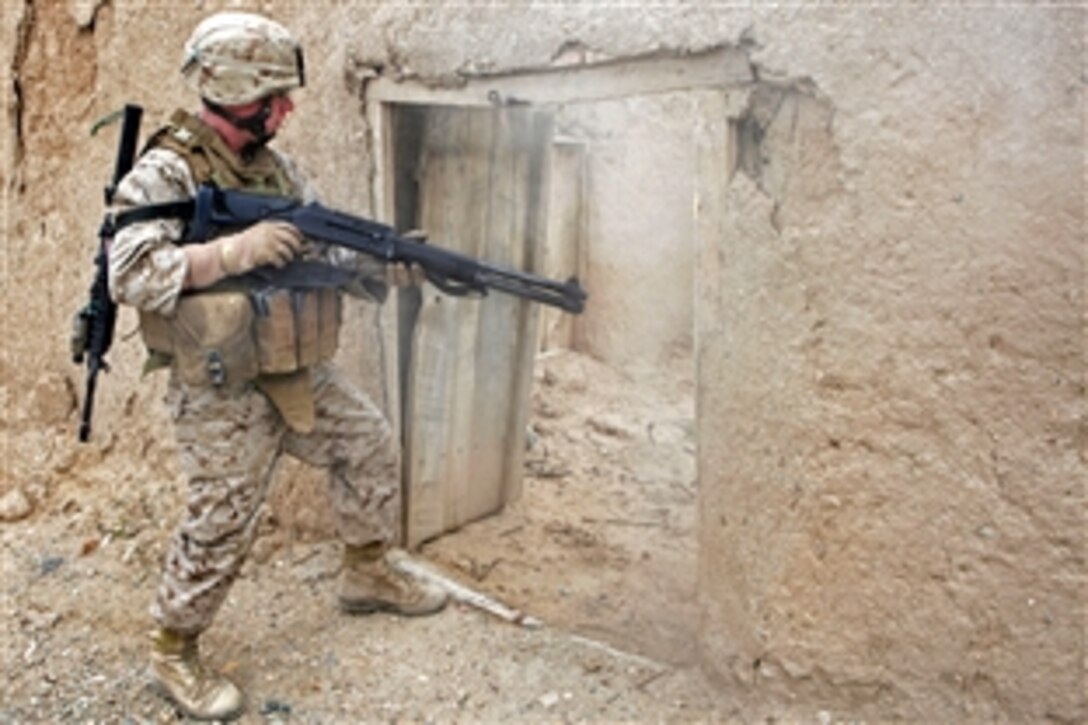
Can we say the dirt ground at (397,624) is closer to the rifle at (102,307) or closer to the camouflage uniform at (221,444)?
the camouflage uniform at (221,444)

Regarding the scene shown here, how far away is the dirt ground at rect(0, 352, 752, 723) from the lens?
2.69m

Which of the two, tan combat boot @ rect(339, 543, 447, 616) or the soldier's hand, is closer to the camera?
the soldier's hand

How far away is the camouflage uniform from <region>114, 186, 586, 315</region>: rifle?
1.9 inches

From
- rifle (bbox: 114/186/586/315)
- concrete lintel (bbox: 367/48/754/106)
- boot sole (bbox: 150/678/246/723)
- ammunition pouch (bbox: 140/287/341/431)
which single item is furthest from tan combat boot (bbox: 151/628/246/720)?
concrete lintel (bbox: 367/48/754/106)

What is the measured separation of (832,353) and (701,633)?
2.91 feet

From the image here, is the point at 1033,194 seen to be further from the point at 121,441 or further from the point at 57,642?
the point at 121,441

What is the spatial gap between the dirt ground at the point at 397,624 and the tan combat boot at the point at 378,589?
45 millimetres

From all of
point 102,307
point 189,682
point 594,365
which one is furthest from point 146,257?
point 594,365

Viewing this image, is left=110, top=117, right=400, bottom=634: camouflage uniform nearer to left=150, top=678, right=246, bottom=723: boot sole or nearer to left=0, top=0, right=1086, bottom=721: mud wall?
left=150, top=678, right=246, bottom=723: boot sole

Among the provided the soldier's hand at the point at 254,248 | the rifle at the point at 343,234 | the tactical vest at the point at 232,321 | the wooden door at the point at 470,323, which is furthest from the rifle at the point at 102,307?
the wooden door at the point at 470,323

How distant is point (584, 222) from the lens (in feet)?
24.5

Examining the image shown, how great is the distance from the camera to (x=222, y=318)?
242 cm

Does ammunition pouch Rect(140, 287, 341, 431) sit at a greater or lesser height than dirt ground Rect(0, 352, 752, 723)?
greater

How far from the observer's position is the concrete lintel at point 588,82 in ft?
7.58
